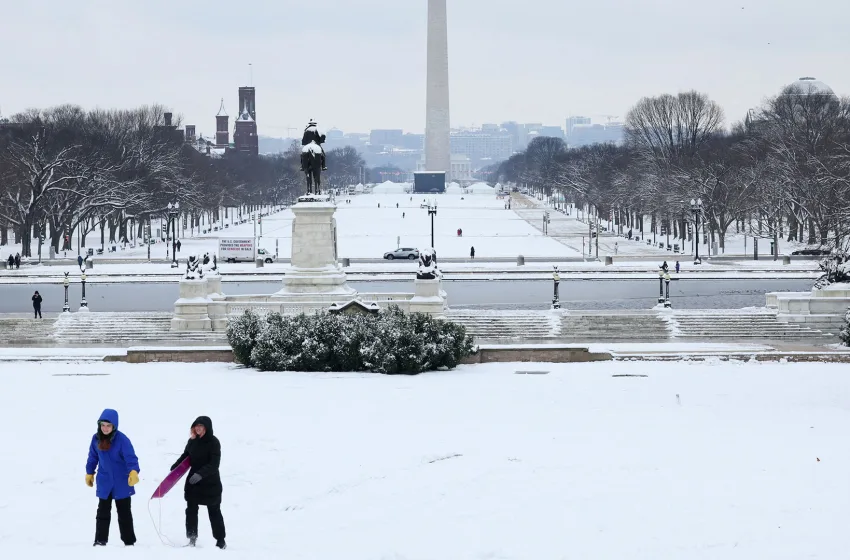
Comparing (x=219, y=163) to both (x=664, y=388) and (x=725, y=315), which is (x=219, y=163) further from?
(x=664, y=388)

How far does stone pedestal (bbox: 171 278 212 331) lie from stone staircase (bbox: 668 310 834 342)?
568 inches

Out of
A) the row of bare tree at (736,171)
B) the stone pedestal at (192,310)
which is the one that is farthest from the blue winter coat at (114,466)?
the row of bare tree at (736,171)

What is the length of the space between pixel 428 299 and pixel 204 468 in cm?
2564

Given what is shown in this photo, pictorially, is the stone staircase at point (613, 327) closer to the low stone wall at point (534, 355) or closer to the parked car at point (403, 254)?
the low stone wall at point (534, 355)

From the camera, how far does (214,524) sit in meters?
12.2

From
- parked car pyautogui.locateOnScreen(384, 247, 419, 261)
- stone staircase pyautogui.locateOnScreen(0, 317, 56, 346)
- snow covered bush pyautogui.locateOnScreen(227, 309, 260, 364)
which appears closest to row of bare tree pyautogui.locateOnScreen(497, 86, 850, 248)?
parked car pyautogui.locateOnScreen(384, 247, 419, 261)

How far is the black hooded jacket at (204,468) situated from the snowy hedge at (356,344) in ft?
48.3

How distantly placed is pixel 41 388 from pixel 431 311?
52.2 ft

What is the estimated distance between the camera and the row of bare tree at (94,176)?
243ft

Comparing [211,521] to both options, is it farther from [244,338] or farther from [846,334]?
[846,334]

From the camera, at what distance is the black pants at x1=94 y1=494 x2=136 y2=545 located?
1206cm

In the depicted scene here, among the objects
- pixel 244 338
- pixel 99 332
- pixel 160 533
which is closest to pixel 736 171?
pixel 99 332

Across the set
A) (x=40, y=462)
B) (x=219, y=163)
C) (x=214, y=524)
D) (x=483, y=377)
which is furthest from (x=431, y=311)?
(x=219, y=163)

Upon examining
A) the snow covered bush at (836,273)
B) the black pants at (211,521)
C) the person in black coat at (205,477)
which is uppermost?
the snow covered bush at (836,273)
